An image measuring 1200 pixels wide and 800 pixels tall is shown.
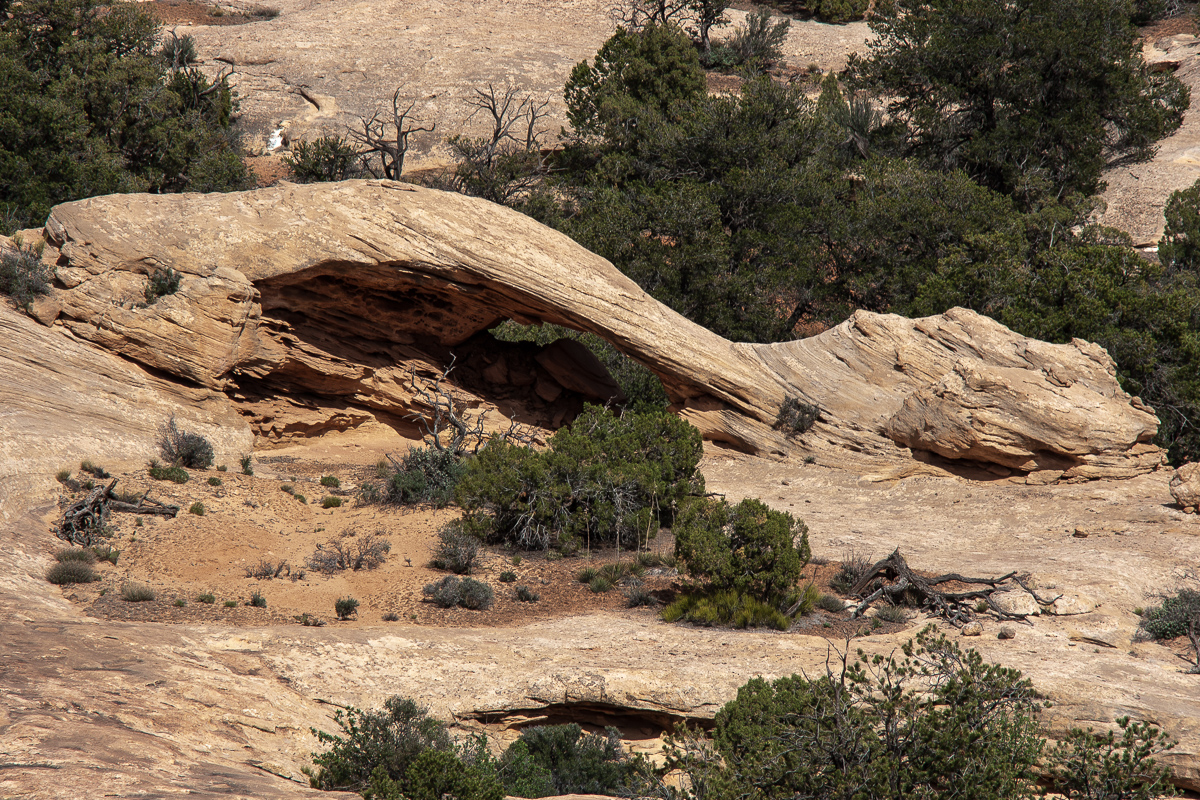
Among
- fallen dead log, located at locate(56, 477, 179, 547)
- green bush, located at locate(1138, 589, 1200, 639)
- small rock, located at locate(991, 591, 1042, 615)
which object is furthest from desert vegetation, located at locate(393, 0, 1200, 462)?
fallen dead log, located at locate(56, 477, 179, 547)

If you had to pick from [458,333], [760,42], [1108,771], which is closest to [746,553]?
[1108,771]

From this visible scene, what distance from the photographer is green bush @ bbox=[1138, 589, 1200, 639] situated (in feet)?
38.1

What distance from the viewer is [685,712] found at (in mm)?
9953

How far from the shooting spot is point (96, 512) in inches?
548

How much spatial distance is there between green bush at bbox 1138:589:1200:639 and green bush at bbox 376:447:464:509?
1151cm

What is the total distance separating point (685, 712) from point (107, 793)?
5.85 meters

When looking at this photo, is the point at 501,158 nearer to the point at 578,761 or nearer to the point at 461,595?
the point at 461,595

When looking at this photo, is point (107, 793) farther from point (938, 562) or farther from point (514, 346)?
point (514, 346)

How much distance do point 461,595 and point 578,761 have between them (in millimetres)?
4476

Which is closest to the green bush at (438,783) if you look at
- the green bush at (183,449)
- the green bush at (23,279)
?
the green bush at (183,449)

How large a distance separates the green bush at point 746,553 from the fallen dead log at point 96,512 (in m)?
8.56

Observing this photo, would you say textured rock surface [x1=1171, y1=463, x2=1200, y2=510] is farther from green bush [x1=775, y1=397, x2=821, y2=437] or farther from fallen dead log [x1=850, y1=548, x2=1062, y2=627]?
green bush [x1=775, y1=397, x2=821, y2=437]

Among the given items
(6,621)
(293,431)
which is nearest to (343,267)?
(293,431)

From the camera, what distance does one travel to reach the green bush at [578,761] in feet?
30.5
